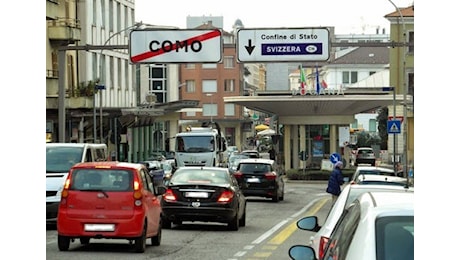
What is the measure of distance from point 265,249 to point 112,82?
49799 millimetres

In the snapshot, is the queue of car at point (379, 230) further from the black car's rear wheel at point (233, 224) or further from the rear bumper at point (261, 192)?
the rear bumper at point (261, 192)

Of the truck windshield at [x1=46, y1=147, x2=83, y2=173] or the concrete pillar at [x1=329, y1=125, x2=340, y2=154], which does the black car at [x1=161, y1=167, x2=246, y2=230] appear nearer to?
the truck windshield at [x1=46, y1=147, x2=83, y2=173]

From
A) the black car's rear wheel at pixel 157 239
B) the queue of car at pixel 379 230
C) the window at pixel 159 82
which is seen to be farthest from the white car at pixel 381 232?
the window at pixel 159 82

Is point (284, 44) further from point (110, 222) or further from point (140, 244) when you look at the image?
point (110, 222)

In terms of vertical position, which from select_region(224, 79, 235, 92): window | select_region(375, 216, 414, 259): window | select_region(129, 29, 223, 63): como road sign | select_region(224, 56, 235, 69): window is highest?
select_region(224, 56, 235, 69): window

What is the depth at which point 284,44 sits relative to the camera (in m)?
33.0

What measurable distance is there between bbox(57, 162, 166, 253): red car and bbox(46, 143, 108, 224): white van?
644 cm

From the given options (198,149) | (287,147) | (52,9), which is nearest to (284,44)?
(52,9)

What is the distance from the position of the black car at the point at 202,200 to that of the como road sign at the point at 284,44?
871 cm

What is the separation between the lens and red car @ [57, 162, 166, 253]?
1848cm

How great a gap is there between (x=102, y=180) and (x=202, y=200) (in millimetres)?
5998

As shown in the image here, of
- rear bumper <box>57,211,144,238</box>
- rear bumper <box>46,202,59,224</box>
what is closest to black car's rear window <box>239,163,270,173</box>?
rear bumper <box>46,202,59,224</box>
